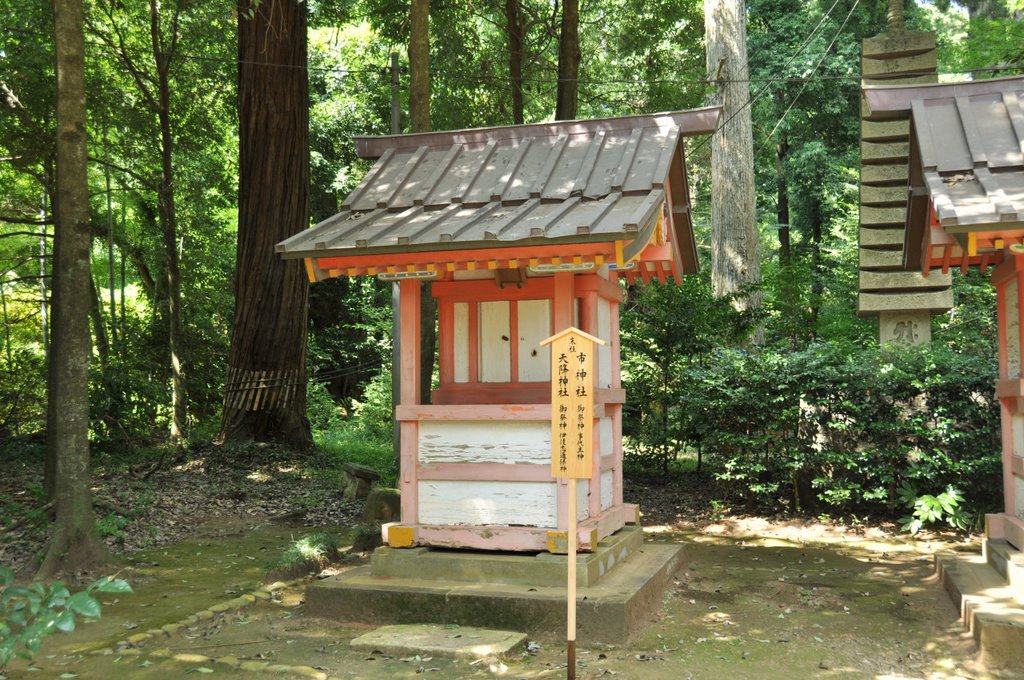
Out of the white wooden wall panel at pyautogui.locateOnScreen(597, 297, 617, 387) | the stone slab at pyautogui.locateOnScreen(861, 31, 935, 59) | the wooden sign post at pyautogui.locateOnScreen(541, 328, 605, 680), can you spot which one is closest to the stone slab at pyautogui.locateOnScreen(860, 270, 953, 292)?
the stone slab at pyautogui.locateOnScreen(861, 31, 935, 59)

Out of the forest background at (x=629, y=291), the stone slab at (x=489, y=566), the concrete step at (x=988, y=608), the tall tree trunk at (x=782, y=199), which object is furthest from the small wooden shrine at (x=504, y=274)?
the tall tree trunk at (x=782, y=199)

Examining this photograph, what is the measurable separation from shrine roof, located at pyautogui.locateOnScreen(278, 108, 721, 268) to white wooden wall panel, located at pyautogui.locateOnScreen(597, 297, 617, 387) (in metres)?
0.97

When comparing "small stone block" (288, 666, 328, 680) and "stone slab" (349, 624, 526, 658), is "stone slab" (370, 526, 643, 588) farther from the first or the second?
"small stone block" (288, 666, 328, 680)

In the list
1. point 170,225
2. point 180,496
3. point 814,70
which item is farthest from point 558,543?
point 814,70

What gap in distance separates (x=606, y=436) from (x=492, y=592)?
78.1 inches

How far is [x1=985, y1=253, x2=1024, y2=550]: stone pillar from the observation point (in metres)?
6.60

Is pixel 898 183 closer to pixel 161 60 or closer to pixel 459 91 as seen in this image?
pixel 459 91

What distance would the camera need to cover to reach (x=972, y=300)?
18.5 m

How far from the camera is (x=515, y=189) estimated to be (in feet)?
23.5

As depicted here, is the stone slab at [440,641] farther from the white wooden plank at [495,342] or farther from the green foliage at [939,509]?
the green foliage at [939,509]

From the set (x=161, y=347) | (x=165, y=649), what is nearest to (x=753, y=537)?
(x=165, y=649)

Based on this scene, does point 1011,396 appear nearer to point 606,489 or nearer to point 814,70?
point 606,489

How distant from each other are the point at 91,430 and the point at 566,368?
10823 mm

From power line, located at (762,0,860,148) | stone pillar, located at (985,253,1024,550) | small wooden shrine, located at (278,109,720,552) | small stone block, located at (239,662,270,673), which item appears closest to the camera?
small stone block, located at (239,662,270,673)
